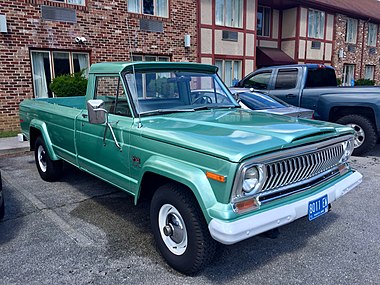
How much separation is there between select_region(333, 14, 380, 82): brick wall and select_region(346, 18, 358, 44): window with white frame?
21cm

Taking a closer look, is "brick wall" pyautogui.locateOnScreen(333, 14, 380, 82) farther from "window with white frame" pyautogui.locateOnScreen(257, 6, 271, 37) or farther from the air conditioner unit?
the air conditioner unit

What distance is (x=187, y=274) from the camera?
2887mm

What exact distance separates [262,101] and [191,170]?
177 inches

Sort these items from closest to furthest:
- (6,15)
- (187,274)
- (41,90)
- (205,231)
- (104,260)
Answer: (205,231)
(187,274)
(104,260)
(6,15)
(41,90)

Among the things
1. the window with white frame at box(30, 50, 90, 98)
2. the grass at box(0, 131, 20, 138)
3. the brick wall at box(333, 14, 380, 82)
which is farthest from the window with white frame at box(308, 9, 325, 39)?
the grass at box(0, 131, 20, 138)

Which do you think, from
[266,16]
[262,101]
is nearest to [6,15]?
[262,101]

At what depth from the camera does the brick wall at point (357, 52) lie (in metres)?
20.3

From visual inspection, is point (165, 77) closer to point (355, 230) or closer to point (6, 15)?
point (355, 230)

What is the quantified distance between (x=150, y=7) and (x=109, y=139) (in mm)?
9627

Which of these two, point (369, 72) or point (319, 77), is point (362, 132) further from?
point (369, 72)

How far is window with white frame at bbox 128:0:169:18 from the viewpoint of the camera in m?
11.6

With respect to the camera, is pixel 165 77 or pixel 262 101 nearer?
pixel 165 77

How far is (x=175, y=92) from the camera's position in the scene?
395 cm

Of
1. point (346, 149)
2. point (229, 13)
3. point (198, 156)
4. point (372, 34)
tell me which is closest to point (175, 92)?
point (198, 156)
